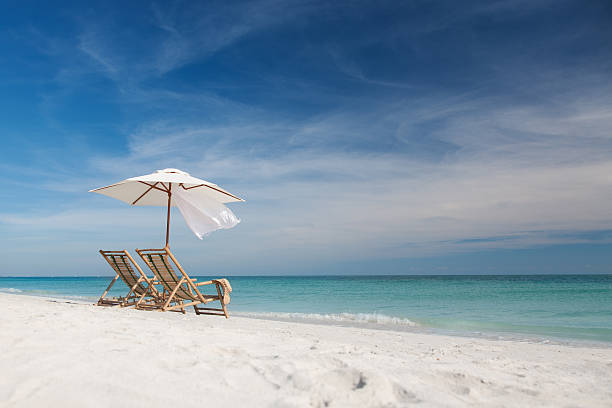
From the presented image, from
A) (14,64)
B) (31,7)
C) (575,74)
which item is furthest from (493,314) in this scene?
(14,64)

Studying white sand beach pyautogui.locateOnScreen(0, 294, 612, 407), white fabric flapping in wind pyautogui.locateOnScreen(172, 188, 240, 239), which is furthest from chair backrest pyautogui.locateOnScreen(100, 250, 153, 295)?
white sand beach pyautogui.locateOnScreen(0, 294, 612, 407)

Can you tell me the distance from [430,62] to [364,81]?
2.11 meters

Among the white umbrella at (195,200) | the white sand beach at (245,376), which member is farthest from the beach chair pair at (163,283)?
the white sand beach at (245,376)

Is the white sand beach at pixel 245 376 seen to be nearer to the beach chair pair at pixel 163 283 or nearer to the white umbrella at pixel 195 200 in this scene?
the beach chair pair at pixel 163 283

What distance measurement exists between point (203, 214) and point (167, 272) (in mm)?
1390

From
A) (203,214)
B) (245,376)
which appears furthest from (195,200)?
(245,376)

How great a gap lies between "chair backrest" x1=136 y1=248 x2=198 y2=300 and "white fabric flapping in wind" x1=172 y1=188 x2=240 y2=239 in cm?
101

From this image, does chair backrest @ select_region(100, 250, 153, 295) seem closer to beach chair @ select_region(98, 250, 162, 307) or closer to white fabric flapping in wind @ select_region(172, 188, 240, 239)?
beach chair @ select_region(98, 250, 162, 307)

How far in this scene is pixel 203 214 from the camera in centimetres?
755

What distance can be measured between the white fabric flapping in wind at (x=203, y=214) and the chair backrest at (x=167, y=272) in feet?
3.31

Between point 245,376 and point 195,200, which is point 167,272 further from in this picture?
point 245,376

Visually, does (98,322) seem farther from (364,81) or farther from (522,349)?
(364,81)

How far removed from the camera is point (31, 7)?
9.77 meters

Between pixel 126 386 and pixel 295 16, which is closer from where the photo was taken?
pixel 126 386
